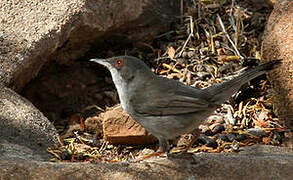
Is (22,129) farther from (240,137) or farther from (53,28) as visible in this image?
(240,137)

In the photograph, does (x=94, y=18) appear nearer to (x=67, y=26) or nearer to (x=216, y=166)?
(x=67, y=26)

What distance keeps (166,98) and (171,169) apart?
69 centimetres

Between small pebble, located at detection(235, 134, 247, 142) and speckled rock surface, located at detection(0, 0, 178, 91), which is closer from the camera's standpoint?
small pebble, located at detection(235, 134, 247, 142)

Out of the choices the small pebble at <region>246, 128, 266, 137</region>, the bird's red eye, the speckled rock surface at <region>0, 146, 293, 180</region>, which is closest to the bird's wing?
the bird's red eye

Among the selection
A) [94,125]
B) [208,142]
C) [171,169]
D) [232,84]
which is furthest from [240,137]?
[94,125]

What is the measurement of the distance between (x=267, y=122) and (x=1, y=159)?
118 inches

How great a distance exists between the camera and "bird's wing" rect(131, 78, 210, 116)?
4.50 m

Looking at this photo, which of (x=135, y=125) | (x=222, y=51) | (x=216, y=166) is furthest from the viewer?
(x=222, y=51)

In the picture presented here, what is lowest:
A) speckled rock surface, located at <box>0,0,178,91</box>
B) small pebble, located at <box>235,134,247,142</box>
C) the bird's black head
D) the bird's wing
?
small pebble, located at <box>235,134,247,142</box>

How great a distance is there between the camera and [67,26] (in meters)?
6.05

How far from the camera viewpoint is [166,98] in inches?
183

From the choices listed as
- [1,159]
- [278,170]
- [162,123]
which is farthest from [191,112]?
[1,159]

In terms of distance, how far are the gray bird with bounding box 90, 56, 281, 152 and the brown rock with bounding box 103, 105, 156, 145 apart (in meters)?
0.74

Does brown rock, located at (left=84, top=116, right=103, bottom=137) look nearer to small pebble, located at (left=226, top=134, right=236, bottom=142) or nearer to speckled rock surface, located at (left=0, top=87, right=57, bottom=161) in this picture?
speckled rock surface, located at (left=0, top=87, right=57, bottom=161)
